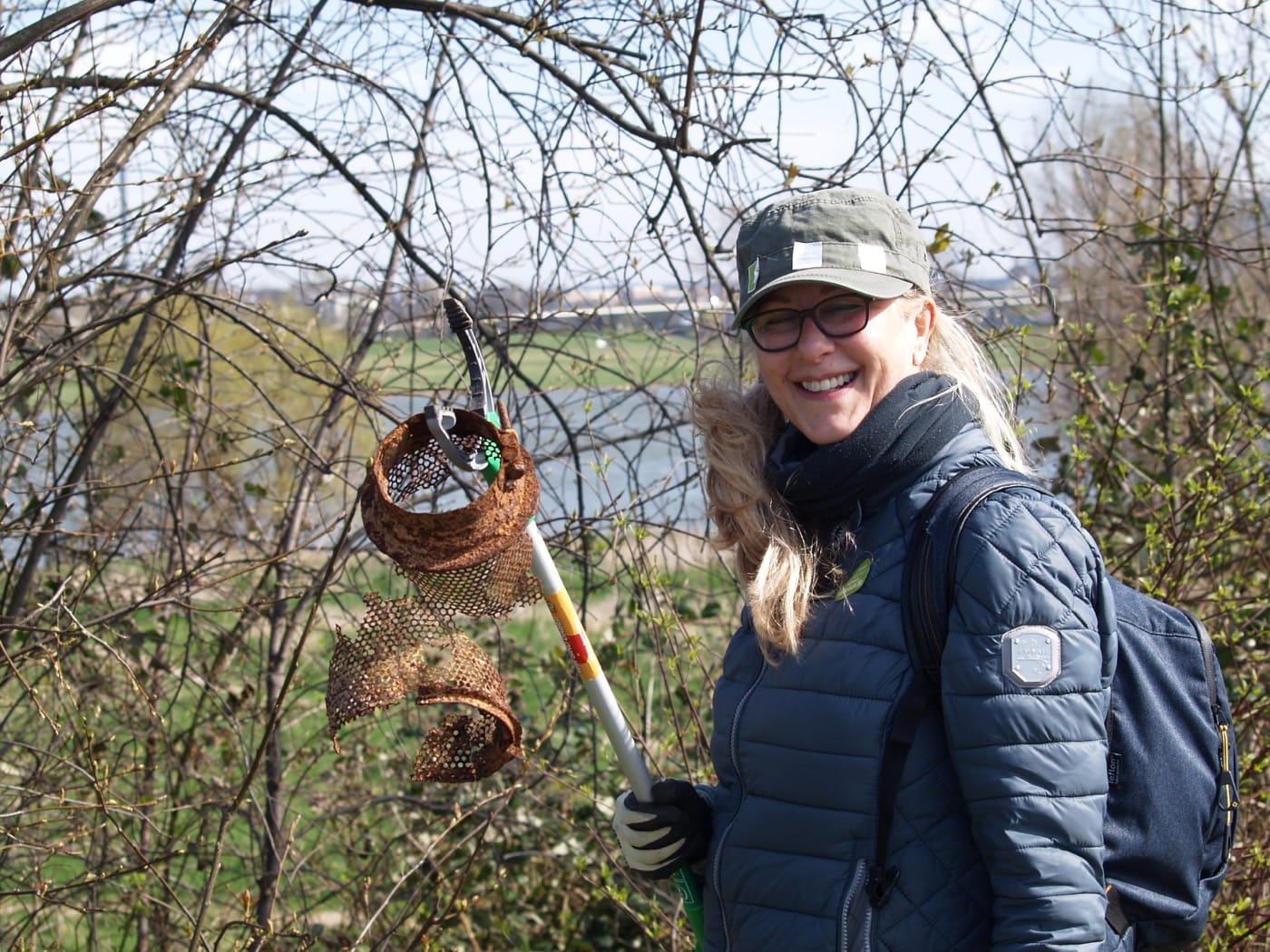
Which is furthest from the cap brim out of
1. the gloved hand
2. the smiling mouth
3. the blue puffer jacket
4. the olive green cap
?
the gloved hand

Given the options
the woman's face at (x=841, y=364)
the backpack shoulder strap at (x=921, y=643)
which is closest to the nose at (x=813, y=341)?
the woman's face at (x=841, y=364)

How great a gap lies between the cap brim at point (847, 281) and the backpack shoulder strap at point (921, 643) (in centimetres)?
37

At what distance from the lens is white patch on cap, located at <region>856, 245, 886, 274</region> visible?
1.86 m

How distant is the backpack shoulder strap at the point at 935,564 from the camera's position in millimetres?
1625

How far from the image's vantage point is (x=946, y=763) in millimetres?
1642

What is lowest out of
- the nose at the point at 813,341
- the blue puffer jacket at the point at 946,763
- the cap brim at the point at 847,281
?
the blue puffer jacket at the point at 946,763

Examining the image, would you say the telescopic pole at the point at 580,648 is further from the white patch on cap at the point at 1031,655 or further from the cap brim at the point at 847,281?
the white patch on cap at the point at 1031,655

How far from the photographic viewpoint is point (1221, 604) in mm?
3322

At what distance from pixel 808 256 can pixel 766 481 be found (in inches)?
15.1

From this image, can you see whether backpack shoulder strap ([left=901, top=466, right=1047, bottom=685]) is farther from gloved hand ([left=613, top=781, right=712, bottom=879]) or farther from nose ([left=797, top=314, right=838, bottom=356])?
gloved hand ([left=613, top=781, right=712, bottom=879])

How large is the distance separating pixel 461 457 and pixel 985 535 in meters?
0.81

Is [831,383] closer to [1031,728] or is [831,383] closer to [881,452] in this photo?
[881,452]

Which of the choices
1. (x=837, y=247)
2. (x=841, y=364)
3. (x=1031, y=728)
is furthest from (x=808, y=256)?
(x=1031, y=728)

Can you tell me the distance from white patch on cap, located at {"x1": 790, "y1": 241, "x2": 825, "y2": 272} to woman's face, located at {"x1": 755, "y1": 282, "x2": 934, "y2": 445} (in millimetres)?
51
